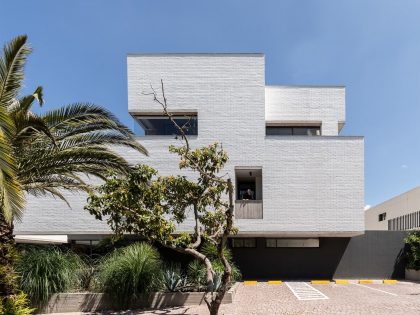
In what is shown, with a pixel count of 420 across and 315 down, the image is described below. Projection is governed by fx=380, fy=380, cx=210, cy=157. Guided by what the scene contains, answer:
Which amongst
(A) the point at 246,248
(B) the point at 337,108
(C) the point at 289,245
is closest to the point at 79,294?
(A) the point at 246,248

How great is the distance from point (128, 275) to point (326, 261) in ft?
39.9

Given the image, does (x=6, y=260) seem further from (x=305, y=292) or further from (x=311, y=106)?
(x=311, y=106)

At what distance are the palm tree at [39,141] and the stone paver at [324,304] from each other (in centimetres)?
454

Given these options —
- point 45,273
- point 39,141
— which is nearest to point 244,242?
point 45,273

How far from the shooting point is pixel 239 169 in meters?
18.0

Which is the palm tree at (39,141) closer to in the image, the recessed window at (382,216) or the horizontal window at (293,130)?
the horizontal window at (293,130)

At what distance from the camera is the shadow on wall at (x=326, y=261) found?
65.5 feet

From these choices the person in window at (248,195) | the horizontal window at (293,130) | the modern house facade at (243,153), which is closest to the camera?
the modern house facade at (243,153)

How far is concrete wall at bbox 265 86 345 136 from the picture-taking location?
2028cm

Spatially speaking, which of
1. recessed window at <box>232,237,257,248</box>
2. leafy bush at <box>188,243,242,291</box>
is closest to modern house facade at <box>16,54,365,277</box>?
leafy bush at <box>188,243,242,291</box>

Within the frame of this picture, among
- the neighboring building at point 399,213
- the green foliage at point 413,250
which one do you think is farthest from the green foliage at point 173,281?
the neighboring building at point 399,213

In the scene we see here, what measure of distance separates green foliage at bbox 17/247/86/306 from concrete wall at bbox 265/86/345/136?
41.8 feet

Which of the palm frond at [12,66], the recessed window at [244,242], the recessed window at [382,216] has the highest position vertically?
the palm frond at [12,66]

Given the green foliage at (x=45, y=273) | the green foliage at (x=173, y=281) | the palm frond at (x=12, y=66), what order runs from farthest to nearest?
1. the green foliage at (x=173, y=281)
2. the green foliage at (x=45, y=273)
3. the palm frond at (x=12, y=66)
